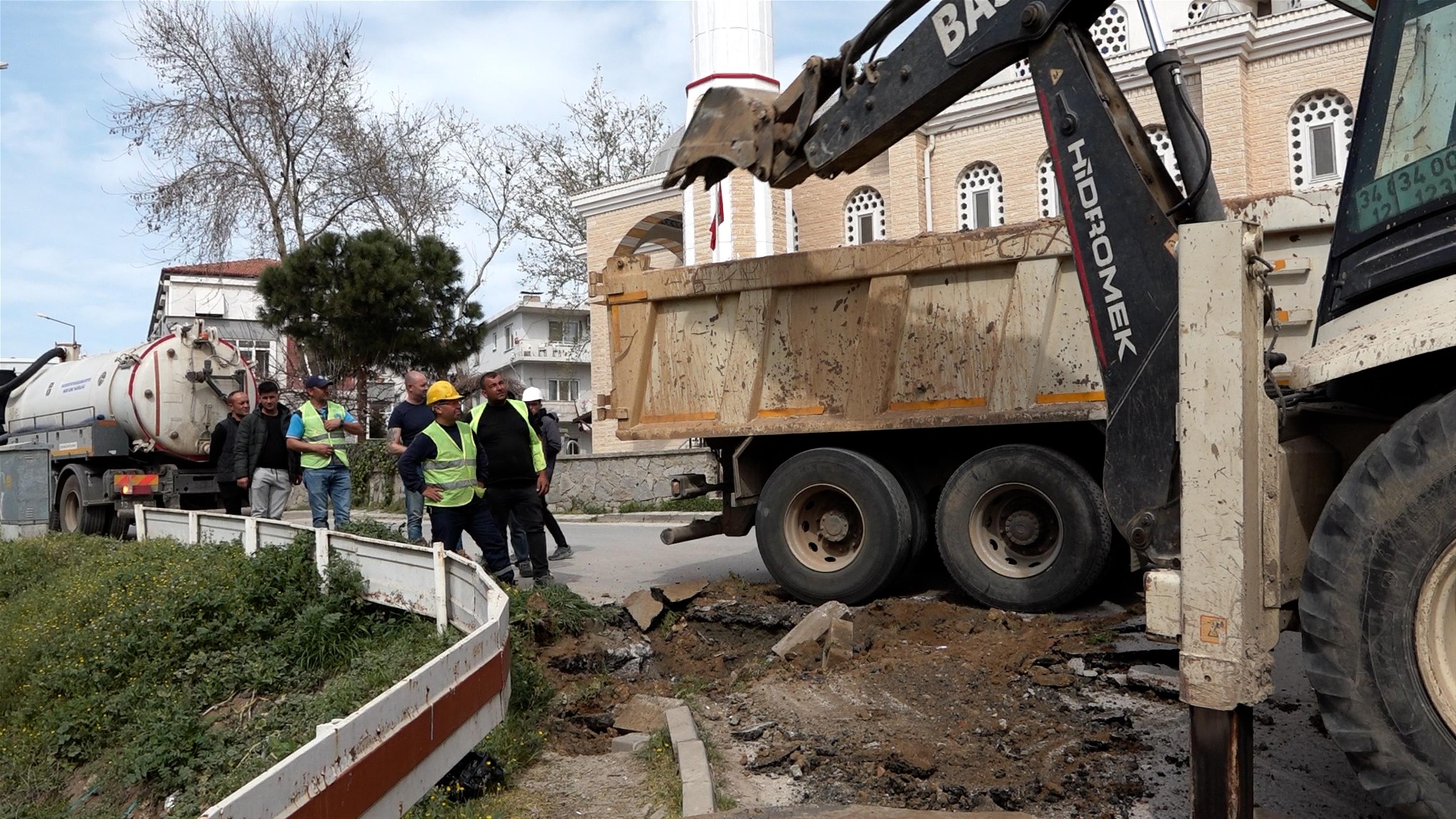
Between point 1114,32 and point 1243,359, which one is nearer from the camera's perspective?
point 1243,359

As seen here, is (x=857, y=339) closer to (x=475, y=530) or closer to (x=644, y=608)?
(x=644, y=608)

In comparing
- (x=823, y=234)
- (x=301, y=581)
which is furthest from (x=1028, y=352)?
(x=823, y=234)

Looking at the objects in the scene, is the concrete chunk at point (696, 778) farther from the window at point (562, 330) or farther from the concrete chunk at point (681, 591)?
the window at point (562, 330)

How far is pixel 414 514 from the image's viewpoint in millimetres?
9719

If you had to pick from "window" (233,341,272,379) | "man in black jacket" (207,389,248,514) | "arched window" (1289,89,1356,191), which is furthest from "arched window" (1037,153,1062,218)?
"window" (233,341,272,379)

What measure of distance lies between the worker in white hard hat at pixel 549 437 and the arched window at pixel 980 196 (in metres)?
11.8

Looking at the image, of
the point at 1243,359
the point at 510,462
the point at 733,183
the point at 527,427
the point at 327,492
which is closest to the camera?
the point at 1243,359

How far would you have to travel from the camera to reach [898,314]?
7781 millimetres

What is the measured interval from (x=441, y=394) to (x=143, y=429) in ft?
25.2

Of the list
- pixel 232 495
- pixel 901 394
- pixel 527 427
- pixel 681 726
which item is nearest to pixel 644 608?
pixel 527 427

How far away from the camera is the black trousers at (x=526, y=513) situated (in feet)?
28.2

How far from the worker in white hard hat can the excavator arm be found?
6293 millimetres

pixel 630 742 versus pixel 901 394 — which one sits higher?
pixel 901 394

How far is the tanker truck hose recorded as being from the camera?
1705 centimetres
